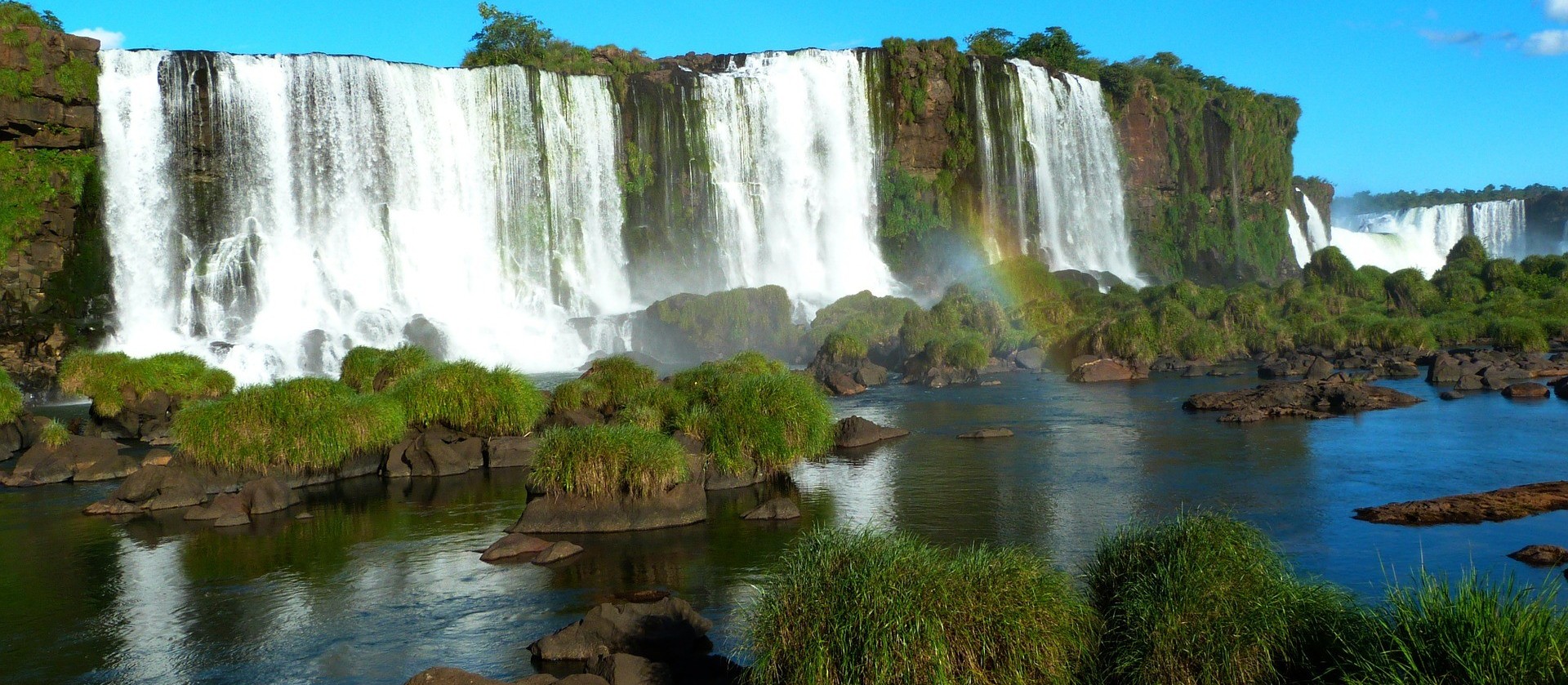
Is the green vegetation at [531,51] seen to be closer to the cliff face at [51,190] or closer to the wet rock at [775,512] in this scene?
the cliff face at [51,190]

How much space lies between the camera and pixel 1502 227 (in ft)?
308

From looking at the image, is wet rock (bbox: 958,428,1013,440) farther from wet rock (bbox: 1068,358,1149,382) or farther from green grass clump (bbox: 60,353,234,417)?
green grass clump (bbox: 60,353,234,417)

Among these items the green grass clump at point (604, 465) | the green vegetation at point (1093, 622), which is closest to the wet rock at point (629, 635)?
the green vegetation at point (1093, 622)

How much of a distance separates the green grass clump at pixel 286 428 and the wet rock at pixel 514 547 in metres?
6.81

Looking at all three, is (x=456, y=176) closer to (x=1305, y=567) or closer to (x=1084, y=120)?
(x=1084, y=120)

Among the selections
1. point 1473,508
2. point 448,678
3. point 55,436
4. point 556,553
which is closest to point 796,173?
point 55,436

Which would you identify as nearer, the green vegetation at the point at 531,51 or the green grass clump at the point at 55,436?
the green grass clump at the point at 55,436

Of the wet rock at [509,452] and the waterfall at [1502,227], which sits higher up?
the waterfall at [1502,227]

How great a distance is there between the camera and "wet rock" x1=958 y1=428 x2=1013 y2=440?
84.9 ft

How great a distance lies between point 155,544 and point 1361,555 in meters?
15.9

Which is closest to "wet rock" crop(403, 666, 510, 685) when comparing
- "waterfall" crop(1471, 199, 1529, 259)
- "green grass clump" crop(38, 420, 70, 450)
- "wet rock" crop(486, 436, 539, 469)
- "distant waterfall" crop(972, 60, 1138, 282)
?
"wet rock" crop(486, 436, 539, 469)

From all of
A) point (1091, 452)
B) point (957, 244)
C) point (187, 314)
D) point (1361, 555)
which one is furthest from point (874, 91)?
point (1361, 555)

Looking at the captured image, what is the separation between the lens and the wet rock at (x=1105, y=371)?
39.2 meters

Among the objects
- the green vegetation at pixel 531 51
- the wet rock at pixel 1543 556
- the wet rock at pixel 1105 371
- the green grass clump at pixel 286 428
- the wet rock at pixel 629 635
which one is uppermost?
the green vegetation at pixel 531 51
